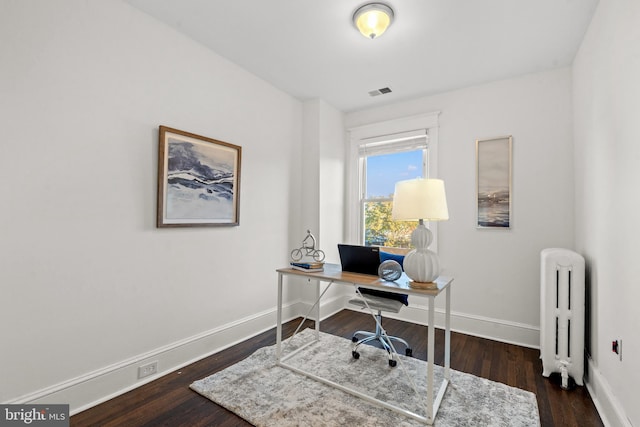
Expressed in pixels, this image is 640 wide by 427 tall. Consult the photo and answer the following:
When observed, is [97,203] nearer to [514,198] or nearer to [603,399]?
Result: [603,399]

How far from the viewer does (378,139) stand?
13.2 ft

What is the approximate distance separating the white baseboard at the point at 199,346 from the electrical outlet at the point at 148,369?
0.02m

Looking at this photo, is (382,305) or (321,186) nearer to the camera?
(382,305)

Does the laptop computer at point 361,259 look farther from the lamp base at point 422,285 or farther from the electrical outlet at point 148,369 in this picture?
the electrical outlet at point 148,369

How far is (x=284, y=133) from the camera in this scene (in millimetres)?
3695

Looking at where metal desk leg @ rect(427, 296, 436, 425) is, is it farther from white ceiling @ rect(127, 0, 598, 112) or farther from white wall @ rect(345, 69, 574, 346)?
white ceiling @ rect(127, 0, 598, 112)

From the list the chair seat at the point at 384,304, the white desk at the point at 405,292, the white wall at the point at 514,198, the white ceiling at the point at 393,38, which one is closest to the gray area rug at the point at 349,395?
the white desk at the point at 405,292

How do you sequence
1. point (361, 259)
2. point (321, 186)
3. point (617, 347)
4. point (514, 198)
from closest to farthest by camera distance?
1. point (617, 347)
2. point (361, 259)
3. point (514, 198)
4. point (321, 186)

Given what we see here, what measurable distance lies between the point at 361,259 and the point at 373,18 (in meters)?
1.83

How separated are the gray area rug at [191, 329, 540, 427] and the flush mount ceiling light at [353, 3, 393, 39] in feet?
7.95

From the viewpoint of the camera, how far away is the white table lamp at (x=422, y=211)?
2.00 m

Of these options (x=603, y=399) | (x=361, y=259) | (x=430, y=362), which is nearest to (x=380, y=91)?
(x=361, y=259)

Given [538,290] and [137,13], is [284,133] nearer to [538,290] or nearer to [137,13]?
[137,13]

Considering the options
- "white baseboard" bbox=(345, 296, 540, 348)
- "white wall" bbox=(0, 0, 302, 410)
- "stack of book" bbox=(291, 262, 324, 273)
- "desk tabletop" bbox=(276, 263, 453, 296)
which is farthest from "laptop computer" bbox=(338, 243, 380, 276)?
"white baseboard" bbox=(345, 296, 540, 348)
